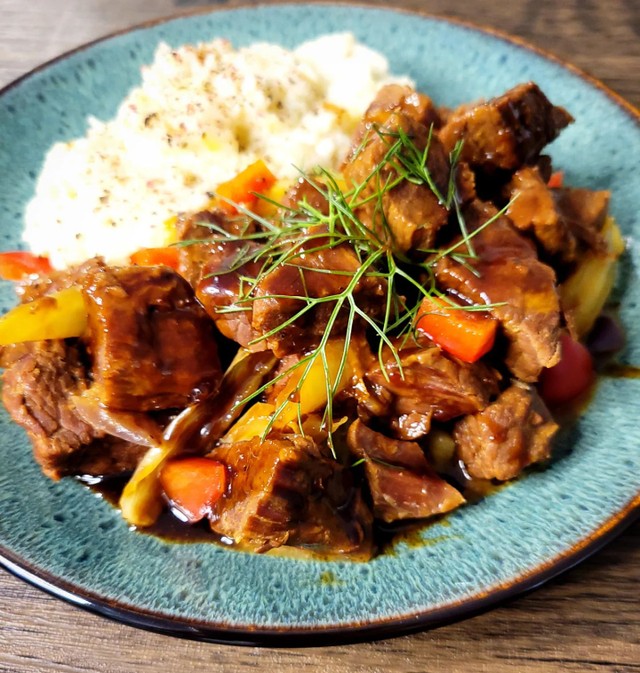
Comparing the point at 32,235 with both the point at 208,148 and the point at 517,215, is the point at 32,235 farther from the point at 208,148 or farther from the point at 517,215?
the point at 517,215

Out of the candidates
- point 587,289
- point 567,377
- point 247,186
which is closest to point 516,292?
point 567,377

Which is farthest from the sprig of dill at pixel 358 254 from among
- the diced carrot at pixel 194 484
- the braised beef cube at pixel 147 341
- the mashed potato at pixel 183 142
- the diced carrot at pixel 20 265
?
the diced carrot at pixel 20 265

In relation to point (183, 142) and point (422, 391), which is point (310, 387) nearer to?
point (422, 391)

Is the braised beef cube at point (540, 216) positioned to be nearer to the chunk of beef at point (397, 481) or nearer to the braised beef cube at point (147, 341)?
the chunk of beef at point (397, 481)

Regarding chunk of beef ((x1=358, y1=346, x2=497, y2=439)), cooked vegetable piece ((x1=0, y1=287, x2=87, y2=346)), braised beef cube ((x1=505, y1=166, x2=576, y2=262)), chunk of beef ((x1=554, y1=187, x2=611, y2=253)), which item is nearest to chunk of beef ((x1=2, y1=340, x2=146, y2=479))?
cooked vegetable piece ((x1=0, y1=287, x2=87, y2=346))

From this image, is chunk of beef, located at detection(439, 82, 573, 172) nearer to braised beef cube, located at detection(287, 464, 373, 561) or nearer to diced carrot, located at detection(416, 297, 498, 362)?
diced carrot, located at detection(416, 297, 498, 362)

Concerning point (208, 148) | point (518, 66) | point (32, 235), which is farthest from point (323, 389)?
point (518, 66)
